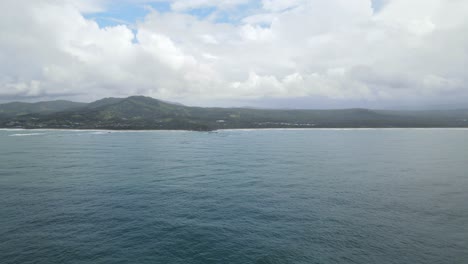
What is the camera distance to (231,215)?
151 feet

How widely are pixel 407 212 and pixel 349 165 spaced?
48.2 meters

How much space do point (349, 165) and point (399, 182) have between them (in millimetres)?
25366

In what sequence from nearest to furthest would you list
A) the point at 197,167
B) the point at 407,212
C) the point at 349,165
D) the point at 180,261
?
the point at 180,261 → the point at 407,212 → the point at 197,167 → the point at 349,165

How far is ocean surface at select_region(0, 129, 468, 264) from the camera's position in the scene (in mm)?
33594

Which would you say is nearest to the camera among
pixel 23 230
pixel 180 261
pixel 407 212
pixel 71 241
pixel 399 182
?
pixel 180 261

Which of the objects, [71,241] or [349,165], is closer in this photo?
[71,241]

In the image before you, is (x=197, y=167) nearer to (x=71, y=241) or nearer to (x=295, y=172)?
(x=295, y=172)

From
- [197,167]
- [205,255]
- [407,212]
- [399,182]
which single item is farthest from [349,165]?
[205,255]

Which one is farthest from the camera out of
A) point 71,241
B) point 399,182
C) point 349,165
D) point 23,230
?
point 349,165

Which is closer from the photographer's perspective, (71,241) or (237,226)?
(71,241)

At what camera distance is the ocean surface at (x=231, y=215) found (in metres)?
33.6

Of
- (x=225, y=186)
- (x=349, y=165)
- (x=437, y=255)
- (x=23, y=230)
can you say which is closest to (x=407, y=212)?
(x=437, y=255)

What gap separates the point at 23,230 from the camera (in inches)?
1527

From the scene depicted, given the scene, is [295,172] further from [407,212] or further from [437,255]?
[437,255]
